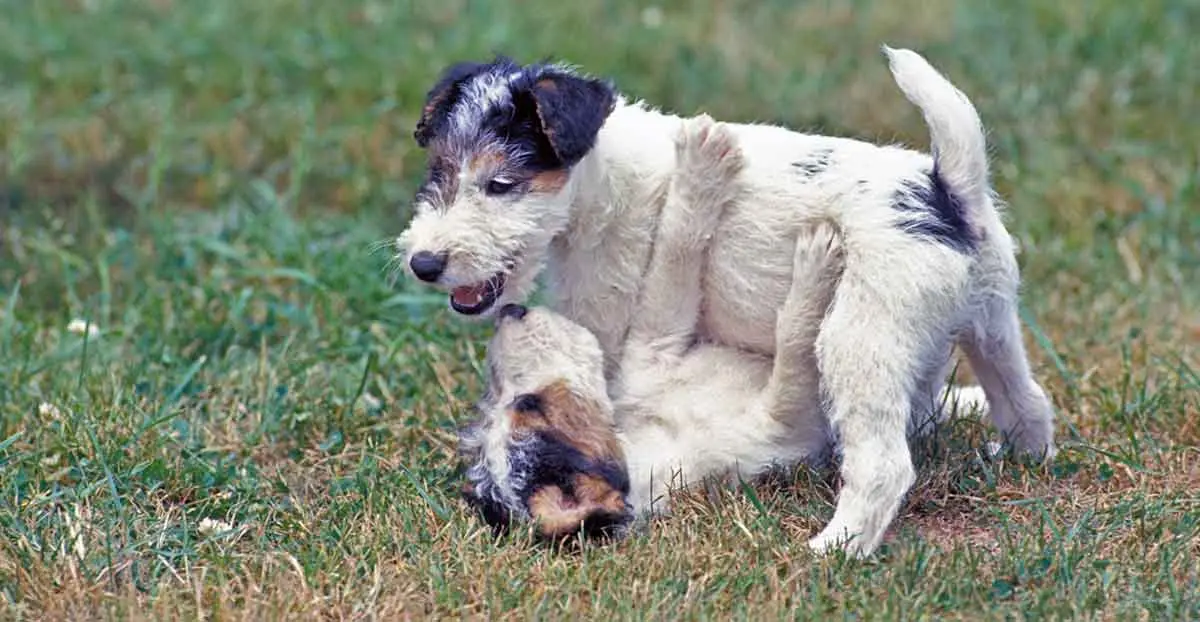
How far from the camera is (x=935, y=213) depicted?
466cm

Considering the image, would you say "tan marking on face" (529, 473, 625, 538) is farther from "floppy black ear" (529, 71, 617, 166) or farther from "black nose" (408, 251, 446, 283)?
"floppy black ear" (529, 71, 617, 166)

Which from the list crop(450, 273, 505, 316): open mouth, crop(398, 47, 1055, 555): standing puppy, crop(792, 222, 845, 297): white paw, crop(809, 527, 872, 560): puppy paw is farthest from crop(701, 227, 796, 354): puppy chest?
crop(809, 527, 872, 560): puppy paw

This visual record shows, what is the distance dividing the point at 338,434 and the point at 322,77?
137 inches

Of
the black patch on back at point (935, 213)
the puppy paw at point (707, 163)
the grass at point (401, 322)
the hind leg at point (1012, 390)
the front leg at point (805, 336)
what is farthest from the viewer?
the hind leg at point (1012, 390)

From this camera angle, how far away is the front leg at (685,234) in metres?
4.88

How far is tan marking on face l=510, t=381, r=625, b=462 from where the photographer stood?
4633 mm

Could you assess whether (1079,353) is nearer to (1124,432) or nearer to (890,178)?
(1124,432)

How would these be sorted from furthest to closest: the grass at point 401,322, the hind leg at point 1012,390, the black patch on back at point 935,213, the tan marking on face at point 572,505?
the hind leg at point 1012,390 → the black patch on back at point 935,213 → the tan marking on face at point 572,505 → the grass at point 401,322

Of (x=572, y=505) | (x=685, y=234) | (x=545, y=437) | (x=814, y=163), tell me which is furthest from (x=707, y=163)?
(x=572, y=505)

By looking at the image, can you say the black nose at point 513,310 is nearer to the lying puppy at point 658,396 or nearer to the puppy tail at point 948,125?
the lying puppy at point 658,396

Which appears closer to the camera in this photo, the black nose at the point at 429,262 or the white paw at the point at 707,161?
the black nose at the point at 429,262

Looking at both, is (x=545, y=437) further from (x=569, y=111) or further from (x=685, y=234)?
(x=569, y=111)

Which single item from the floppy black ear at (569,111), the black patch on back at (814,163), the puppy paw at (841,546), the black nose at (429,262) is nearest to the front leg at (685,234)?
the black patch on back at (814,163)

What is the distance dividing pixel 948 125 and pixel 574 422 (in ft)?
4.28
